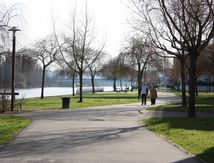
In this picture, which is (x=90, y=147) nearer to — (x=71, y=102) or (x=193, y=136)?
(x=193, y=136)

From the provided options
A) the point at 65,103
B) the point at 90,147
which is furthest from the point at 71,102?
the point at 90,147

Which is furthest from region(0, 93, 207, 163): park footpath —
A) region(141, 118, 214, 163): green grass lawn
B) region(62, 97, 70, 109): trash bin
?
region(62, 97, 70, 109): trash bin

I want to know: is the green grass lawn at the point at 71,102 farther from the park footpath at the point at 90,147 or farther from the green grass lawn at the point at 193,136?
the park footpath at the point at 90,147

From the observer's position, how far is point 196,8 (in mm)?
Answer: 21000

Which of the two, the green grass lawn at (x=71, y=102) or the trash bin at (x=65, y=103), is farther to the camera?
the green grass lawn at (x=71, y=102)

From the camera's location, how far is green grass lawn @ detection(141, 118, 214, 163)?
1116 cm

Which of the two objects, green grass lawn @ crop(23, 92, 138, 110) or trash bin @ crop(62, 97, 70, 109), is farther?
green grass lawn @ crop(23, 92, 138, 110)

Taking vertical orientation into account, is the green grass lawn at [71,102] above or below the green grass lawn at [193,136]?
above

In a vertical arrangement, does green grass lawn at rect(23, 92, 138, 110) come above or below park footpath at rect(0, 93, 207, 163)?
above

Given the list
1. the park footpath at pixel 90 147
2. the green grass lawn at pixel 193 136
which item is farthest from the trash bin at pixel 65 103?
the park footpath at pixel 90 147

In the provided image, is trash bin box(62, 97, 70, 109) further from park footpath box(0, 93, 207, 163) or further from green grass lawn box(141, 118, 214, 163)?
park footpath box(0, 93, 207, 163)

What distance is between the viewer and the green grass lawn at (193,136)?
11159mm

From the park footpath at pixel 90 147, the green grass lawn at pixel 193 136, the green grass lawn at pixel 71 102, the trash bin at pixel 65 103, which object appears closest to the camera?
the park footpath at pixel 90 147

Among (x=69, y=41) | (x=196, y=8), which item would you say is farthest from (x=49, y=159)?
(x=69, y=41)
